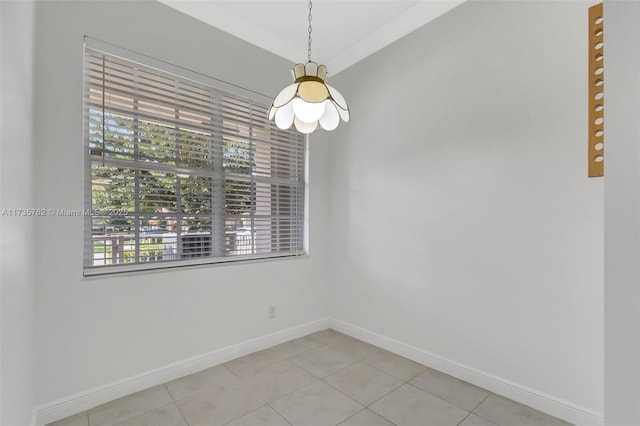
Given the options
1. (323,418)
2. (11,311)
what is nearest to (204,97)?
(11,311)

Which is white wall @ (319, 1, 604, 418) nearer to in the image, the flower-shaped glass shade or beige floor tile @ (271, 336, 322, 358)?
beige floor tile @ (271, 336, 322, 358)

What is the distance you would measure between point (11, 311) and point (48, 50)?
159 cm

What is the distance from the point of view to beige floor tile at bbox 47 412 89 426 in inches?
68.9

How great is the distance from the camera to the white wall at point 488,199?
176 cm

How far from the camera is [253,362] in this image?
2.52m

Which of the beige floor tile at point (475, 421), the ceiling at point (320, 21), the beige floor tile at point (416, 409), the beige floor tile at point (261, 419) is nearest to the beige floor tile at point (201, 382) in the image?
the beige floor tile at point (261, 419)

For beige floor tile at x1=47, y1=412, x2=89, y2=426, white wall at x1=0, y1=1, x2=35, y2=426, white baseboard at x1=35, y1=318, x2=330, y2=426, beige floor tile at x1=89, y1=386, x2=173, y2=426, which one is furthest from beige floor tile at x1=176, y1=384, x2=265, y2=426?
white wall at x1=0, y1=1, x2=35, y2=426

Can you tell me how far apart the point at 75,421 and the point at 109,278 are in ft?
2.81

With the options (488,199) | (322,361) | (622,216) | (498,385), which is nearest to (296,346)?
(322,361)

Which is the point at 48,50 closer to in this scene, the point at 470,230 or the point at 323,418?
the point at 323,418

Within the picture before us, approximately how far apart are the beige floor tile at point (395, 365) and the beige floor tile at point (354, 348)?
7 cm

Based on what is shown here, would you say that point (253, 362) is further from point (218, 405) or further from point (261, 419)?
point (261, 419)

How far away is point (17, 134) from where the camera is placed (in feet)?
4.33

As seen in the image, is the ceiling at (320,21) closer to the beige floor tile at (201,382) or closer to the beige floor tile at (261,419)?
the beige floor tile at (201,382)
